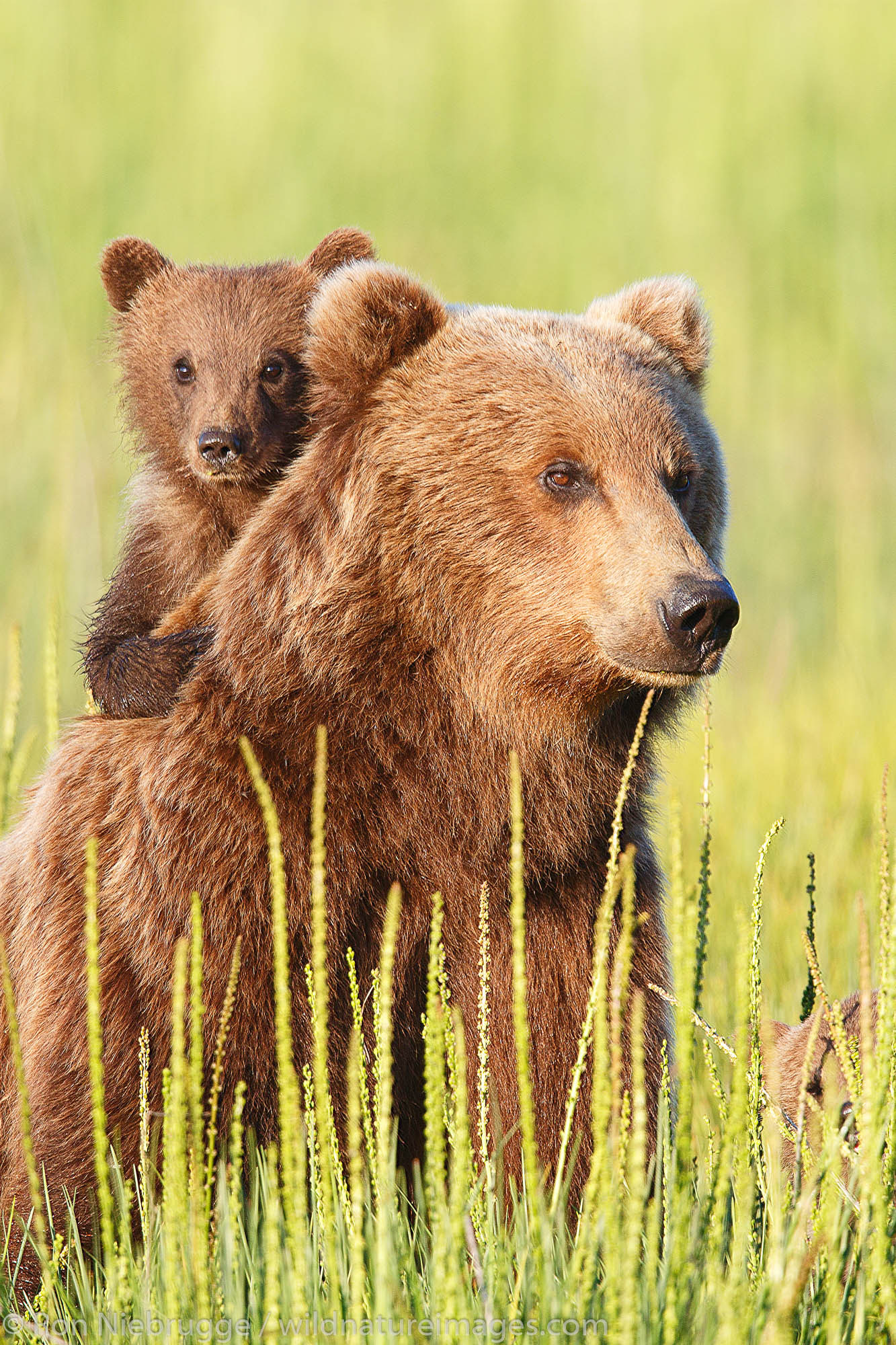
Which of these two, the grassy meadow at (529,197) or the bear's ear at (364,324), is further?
the grassy meadow at (529,197)

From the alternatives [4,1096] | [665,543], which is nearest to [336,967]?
[4,1096]

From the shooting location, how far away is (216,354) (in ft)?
13.4

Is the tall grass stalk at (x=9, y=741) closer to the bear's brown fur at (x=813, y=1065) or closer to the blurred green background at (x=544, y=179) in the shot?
the bear's brown fur at (x=813, y=1065)

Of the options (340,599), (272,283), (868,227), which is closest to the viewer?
(340,599)

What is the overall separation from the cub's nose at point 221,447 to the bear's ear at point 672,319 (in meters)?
0.93

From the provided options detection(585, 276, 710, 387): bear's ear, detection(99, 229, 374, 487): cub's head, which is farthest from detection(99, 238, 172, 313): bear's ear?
detection(585, 276, 710, 387): bear's ear

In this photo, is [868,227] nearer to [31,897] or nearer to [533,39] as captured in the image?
[533,39]

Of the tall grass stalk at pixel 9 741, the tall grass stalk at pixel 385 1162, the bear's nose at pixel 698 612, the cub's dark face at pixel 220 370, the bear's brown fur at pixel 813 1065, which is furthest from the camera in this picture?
the tall grass stalk at pixel 9 741

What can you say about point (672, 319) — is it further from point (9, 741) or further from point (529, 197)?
point (529, 197)

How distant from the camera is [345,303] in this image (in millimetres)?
3230

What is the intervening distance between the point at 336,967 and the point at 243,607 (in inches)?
30.8

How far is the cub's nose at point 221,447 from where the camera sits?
12.1 ft

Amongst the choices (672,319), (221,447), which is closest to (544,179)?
(672,319)

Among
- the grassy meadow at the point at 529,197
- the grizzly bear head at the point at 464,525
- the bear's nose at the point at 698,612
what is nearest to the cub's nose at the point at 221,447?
the grizzly bear head at the point at 464,525
